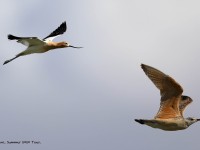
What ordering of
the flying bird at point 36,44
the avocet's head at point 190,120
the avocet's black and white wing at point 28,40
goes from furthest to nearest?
the flying bird at point 36,44, the avocet's black and white wing at point 28,40, the avocet's head at point 190,120

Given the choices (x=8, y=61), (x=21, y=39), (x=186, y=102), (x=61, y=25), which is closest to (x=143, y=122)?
(x=186, y=102)

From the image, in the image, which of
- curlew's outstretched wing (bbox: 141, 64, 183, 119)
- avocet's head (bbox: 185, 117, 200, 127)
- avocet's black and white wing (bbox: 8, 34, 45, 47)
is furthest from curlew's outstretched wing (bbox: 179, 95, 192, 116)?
avocet's black and white wing (bbox: 8, 34, 45, 47)

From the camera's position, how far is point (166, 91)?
76.3 feet

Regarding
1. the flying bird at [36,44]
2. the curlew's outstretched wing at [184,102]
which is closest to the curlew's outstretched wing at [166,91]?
the curlew's outstretched wing at [184,102]

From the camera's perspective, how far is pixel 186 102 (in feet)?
79.9

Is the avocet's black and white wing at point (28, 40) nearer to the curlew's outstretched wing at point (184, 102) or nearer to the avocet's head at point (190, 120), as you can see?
the curlew's outstretched wing at point (184, 102)

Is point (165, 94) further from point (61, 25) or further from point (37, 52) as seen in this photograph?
point (61, 25)

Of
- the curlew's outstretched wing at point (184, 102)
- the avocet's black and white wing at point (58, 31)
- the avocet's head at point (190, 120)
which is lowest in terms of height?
the avocet's head at point (190, 120)

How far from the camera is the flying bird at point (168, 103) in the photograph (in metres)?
22.8

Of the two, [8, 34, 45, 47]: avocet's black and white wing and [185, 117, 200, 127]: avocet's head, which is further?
[8, 34, 45, 47]: avocet's black and white wing

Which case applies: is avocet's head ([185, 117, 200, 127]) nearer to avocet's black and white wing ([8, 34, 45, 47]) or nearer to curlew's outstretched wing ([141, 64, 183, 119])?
curlew's outstretched wing ([141, 64, 183, 119])

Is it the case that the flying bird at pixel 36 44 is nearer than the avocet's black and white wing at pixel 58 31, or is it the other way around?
the flying bird at pixel 36 44

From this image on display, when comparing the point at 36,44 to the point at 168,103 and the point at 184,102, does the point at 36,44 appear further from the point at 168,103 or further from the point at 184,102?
the point at 168,103

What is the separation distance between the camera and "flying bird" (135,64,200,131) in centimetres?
2284
